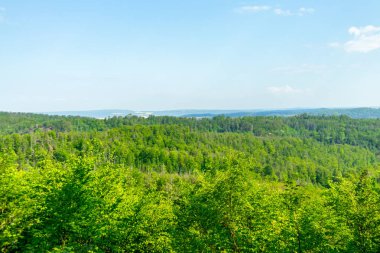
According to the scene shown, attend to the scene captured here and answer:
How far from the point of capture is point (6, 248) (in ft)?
70.6

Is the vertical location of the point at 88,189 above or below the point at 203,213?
above

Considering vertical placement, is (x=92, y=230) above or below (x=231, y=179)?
below

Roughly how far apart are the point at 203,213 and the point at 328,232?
1009cm

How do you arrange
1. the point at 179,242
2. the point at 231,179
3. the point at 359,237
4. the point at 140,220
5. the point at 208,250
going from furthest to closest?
the point at 140,220 < the point at 179,242 < the point at 231,179 < the point at 208,250 < the point at 359,237

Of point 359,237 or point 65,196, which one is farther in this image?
point 65,196

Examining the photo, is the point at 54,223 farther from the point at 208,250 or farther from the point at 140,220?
the point at 208,250

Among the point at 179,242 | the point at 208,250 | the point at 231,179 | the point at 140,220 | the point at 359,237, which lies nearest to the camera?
the point at 359,237

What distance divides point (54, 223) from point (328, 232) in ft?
71.0

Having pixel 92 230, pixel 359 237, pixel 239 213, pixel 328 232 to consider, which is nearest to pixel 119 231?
pixel 92 230

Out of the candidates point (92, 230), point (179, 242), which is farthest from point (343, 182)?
point (92, 230)

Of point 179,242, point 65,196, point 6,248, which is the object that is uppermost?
point 65,196

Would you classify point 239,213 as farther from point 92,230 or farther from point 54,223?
point 54,223

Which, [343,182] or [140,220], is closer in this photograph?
[343,182]

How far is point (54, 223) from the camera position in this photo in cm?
2322
